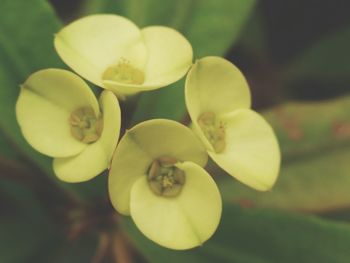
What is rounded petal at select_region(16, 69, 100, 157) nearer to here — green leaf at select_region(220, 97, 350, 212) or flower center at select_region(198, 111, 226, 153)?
flower center at select_region(198, 111, 226, 153)

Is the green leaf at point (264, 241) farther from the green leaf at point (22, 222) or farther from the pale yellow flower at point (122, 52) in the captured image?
the pale yellow flower at point (122, 52)

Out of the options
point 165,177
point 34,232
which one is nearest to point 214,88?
point 165,177

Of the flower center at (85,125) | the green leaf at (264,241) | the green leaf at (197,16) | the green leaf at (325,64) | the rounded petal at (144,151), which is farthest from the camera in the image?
the green leaf at (325,64)

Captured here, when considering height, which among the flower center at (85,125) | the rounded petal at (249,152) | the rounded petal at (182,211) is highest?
the flower center at (85,125)

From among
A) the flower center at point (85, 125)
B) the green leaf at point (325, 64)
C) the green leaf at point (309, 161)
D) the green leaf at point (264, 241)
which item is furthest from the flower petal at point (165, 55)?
the green leaf at point (325, 64)

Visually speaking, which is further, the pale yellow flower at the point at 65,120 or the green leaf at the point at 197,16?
the green leaf at the point at 197,16

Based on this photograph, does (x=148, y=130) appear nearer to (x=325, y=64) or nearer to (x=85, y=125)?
(x=85, y=125)

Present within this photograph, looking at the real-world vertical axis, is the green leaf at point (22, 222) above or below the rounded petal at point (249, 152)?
below
